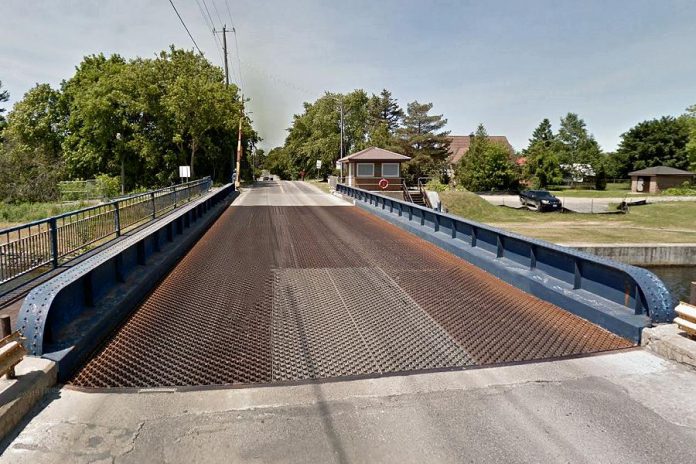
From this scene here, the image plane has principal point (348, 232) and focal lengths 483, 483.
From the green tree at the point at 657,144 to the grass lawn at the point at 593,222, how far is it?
41.9 m

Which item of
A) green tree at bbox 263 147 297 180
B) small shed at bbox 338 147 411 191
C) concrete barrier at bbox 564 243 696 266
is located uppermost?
green tree at bbox 263 147 297 180

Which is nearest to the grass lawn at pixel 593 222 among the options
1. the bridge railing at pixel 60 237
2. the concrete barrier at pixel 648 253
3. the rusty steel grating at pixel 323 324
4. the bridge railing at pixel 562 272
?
the concrete barrier at pixel 648 253

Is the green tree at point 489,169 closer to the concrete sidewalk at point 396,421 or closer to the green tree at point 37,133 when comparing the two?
the green tree at point 37,133

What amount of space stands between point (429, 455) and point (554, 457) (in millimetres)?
831

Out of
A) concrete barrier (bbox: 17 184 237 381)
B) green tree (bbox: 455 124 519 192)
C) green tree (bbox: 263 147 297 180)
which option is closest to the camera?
concrete barrier (bbox: 17 184 237 381)

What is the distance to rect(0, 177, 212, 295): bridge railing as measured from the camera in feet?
23.1

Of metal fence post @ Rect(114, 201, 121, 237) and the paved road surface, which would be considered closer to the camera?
the paved road surface

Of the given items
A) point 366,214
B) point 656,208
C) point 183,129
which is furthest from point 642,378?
point 183,129

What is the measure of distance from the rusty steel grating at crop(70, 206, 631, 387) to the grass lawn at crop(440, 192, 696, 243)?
524 inches

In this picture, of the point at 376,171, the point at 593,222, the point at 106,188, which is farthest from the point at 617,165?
the point at 106,188

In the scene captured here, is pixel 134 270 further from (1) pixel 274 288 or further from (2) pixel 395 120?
(2) pixel 395 120

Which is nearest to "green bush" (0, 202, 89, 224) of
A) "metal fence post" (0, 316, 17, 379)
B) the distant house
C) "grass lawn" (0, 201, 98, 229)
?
"grass lawn" (0, 201, 98, 229)

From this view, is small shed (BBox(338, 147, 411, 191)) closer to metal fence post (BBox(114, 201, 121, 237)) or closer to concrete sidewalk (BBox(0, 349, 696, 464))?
metal fence post (BBox(114, 201, 121, 237))

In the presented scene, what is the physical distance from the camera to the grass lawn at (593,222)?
21.0 metres
